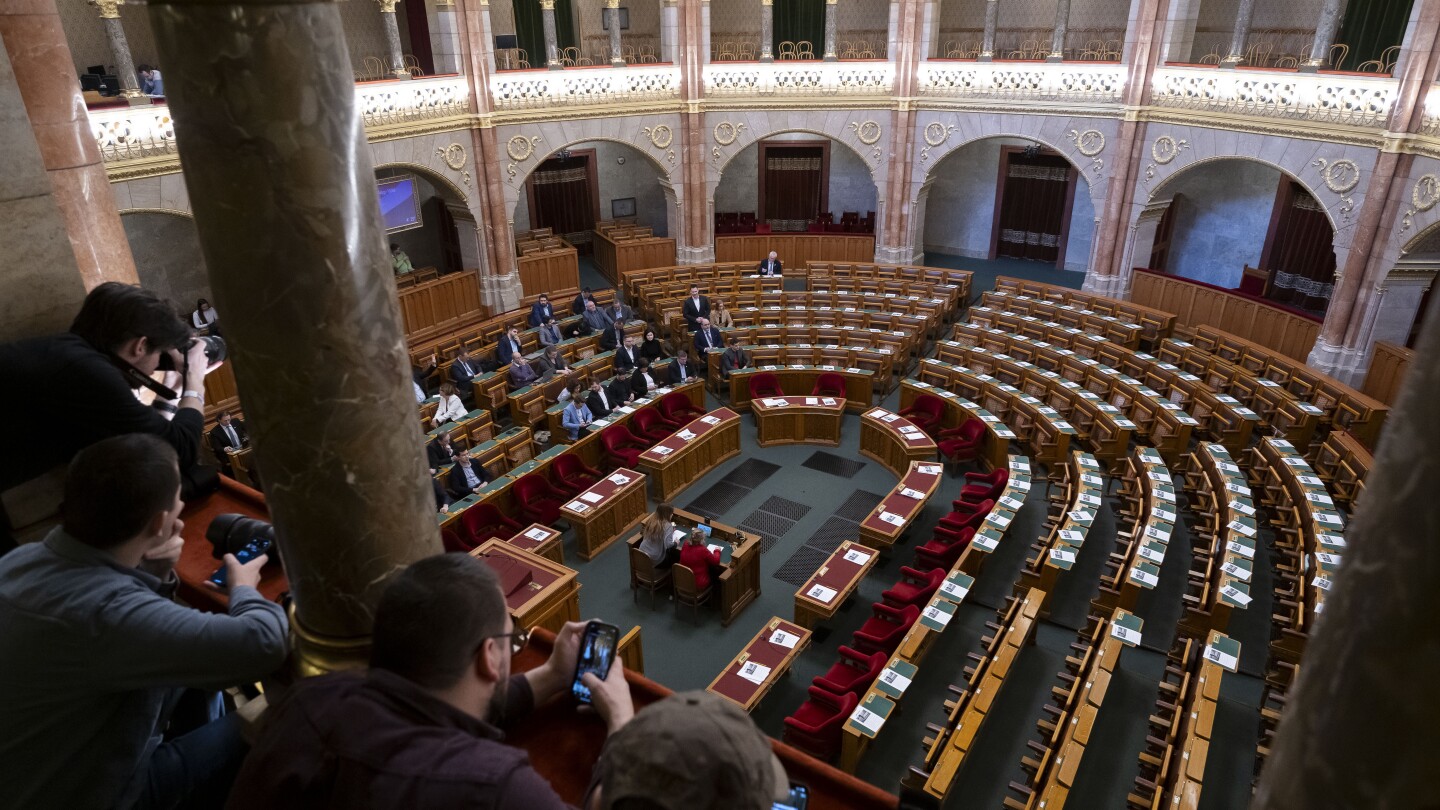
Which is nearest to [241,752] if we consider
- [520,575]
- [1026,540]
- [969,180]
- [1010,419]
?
[520,575]

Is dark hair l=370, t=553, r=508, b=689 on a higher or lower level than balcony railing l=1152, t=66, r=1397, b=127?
lower

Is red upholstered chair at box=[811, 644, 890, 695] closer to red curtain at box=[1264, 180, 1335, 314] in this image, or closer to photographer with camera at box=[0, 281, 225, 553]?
photographer with camera at box=[0, 281, 225, 553]

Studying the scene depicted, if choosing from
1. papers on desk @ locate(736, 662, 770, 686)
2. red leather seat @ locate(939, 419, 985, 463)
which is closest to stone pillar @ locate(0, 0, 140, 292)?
papers on desk @ locate(736, 662, 770, 686)

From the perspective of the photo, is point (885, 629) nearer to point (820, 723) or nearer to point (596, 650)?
point (820, 723)

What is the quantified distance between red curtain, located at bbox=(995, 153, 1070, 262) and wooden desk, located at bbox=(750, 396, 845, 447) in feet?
39.0

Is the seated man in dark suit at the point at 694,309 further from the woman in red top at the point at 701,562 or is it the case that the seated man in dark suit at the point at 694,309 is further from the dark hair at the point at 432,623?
the dark hair at the point at 432,623

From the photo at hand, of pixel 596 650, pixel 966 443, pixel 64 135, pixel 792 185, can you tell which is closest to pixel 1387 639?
pixel 596 650

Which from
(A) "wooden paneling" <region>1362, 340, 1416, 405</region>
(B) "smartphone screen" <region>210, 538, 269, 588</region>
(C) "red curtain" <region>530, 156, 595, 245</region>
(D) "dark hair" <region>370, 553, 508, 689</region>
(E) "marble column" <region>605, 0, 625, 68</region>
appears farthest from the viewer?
(C) "red curtain" <region>530, 156, 595, 245</region>

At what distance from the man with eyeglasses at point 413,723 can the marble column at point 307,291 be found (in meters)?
0.85

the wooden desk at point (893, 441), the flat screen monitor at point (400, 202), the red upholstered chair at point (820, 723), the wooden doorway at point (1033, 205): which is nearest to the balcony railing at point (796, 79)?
the wooden doorway at point (1033, 205)

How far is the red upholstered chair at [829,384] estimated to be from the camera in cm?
1382

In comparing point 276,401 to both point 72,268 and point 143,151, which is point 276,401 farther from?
point 143,151

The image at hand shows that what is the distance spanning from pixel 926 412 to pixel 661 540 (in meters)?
5.77

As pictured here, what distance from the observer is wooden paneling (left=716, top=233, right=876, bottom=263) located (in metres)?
21.3
